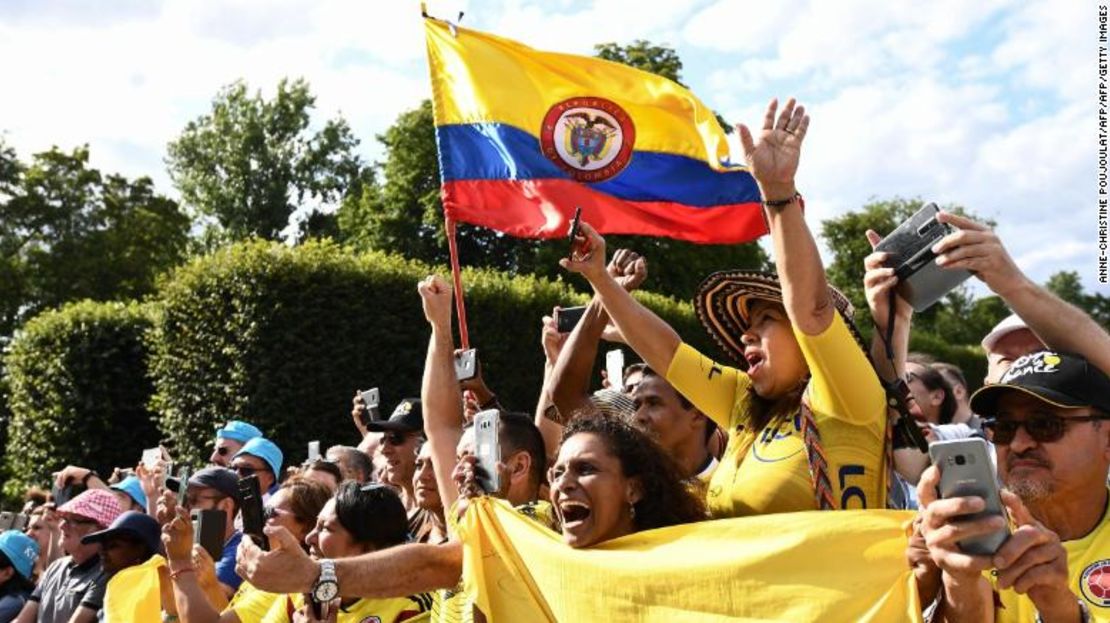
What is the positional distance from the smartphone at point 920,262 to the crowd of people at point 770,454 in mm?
35

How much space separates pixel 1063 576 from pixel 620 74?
6.38 metres

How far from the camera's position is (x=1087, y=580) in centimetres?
315

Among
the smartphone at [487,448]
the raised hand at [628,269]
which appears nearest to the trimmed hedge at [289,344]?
the raised hand at [628,269]

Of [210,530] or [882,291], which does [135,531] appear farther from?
[882,291]

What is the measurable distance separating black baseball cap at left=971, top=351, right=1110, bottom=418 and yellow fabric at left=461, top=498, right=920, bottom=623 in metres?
0.43

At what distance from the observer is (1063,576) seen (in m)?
2.56

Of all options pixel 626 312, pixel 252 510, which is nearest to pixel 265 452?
pixel 252 510

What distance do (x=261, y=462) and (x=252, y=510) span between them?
367cm

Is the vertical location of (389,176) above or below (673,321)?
above

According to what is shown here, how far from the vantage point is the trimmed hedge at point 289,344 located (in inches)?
555

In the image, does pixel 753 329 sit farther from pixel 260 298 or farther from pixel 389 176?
pixel 389 176

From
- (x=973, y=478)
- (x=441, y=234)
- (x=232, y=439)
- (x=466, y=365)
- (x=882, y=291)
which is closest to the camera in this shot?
(x=973, y=478)

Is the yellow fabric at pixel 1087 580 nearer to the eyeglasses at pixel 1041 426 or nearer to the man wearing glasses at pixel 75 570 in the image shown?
the eyeglasses at pixel 1041 426

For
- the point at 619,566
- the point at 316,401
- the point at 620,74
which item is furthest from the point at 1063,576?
the point at 316,401
